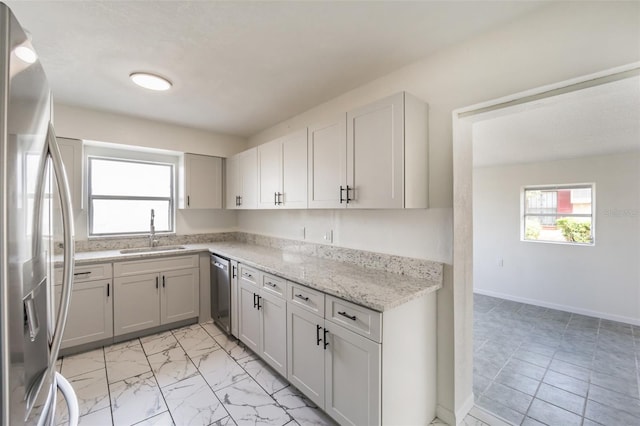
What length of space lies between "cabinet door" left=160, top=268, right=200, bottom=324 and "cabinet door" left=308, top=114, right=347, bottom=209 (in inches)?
77.0

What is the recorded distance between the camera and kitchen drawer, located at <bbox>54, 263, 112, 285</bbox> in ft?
8.74

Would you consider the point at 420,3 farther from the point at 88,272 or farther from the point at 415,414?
the point at 88,272

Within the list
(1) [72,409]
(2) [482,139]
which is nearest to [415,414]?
(1) [72,409]

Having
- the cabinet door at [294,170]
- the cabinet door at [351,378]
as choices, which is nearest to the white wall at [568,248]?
the cabinet door at [294,170]

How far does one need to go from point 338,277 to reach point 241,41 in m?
1.75

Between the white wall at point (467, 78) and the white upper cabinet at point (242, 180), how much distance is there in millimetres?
1481

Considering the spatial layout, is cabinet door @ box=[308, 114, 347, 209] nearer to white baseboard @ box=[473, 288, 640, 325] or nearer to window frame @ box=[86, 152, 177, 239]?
window frame @ box=[86, 152, 177, 239]

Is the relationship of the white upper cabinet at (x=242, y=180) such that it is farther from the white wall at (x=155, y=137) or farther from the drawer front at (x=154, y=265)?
the drawer front at (x=154, y=265)

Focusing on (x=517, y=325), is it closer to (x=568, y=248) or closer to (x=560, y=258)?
(x=560, y=258)

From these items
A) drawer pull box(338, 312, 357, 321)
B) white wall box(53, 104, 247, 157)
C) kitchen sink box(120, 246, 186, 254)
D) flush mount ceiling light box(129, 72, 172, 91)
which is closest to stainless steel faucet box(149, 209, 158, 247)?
kitchen sink box(120, 246, 186, 254)

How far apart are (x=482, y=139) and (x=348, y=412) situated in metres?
3.33

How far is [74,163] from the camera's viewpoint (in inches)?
116

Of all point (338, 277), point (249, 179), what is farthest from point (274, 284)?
point (249, 179)

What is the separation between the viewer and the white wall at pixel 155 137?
2.94m
